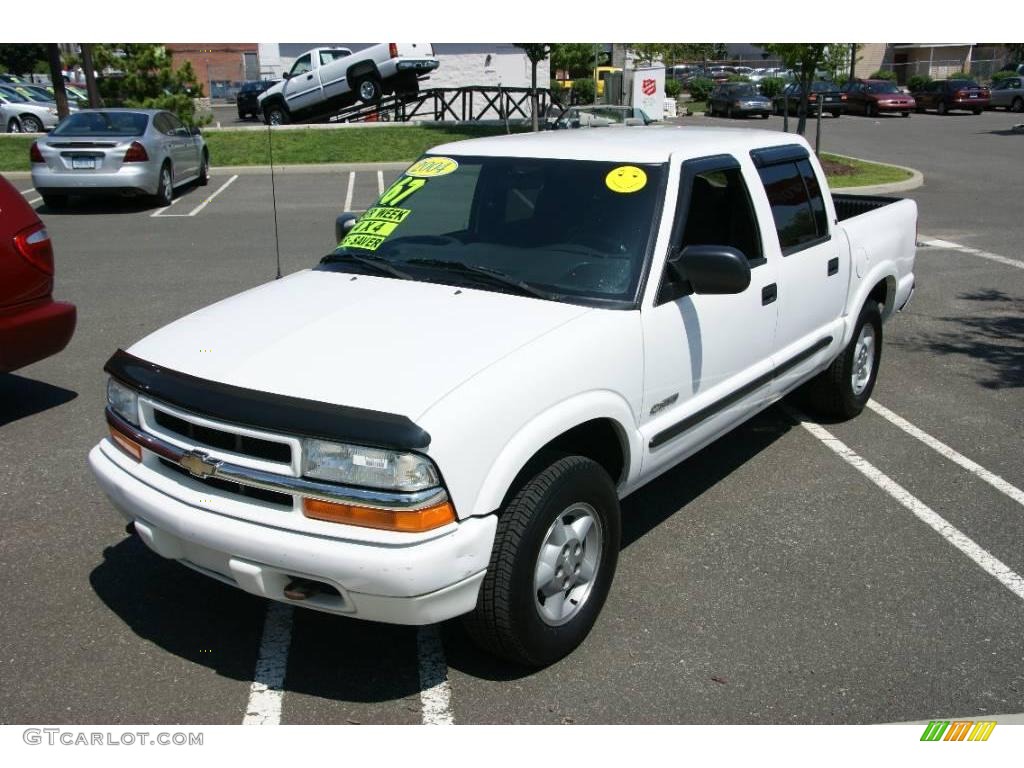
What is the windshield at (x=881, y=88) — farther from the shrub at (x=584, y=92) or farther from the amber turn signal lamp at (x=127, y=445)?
the amber turn signal lamp at (x=127, y=445)

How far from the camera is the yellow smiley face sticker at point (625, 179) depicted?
4.28 m

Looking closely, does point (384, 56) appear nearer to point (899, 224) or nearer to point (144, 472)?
point (899, 224)

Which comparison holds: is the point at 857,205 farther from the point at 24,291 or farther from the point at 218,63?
the point at 218,63

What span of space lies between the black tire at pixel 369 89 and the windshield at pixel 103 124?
1263cm

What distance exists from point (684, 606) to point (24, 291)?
4.22 metres

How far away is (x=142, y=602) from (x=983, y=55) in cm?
7255

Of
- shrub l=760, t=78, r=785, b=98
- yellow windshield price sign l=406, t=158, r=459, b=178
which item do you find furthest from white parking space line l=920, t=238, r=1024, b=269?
shrub l=760, t=78, r=785, b=98

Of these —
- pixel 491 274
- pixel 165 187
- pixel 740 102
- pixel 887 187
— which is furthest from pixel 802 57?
pixel 740 102

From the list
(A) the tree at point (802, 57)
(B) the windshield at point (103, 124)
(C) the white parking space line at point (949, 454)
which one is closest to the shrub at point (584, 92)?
(A) the tree at point (802, 57)

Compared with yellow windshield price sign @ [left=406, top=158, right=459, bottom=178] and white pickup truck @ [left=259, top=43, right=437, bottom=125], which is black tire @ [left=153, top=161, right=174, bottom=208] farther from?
yellow windshield price sign @ [left=406, top=158, right=459, bottom=178]

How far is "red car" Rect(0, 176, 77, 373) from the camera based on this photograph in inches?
223

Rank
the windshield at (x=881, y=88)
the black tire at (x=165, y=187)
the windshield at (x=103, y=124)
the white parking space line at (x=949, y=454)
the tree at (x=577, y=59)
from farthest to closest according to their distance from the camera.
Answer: the tree at (x=577, y=59)
the windshield at (x=881, y=88)
the black tire at (x=165, y=187)
the windshield at (x=103, y=124)
the white parking space line at (x=949, y=454)

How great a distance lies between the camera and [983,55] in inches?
2559

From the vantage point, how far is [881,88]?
38.9m
